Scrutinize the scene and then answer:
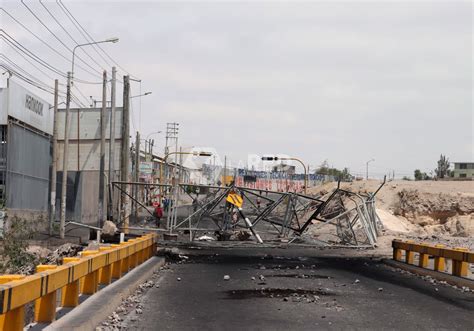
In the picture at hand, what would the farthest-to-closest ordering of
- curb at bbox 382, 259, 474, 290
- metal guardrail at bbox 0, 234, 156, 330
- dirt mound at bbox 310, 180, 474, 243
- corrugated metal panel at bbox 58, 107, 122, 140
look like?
dirt mound at bbox 310, 180, 474, 243 < corrugated metal panel at bbox 58, 107, 122, 140 < curb at bbox 382, 259, 474, 290 < metal guardrail at bbox 0, 234, 156, 330

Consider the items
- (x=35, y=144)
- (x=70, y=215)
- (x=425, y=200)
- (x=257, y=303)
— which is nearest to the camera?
(x=257, y=303)

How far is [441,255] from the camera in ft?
50.1

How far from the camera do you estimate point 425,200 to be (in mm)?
53750

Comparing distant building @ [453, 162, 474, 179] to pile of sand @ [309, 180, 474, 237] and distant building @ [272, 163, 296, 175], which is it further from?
pile of sand @ [309, 180, 474, 237]

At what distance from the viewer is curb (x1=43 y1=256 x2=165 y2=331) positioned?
741 centimetres

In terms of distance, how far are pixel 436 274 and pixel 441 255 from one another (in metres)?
0.46

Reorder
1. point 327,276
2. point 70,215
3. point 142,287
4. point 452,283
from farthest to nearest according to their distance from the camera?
point 70,215, point 327,276, point 452,283, point 142,287

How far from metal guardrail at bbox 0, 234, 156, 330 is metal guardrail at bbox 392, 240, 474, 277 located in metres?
7.33

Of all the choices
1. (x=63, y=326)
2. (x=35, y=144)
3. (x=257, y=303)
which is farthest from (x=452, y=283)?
(x=35, y=144)

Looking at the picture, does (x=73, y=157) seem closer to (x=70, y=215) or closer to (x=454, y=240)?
(x=70, y=215)

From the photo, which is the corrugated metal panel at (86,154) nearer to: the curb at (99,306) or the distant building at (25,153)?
the distant building at (25,153)

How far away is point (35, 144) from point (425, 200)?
31.5 meters

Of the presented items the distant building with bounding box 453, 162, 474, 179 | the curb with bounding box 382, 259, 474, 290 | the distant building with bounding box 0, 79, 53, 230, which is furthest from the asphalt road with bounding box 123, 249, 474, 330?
the distant building with bounding box 453, 162, 474, 179

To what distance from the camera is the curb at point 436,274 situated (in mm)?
13510
